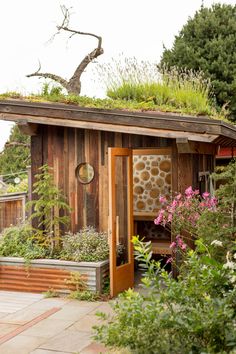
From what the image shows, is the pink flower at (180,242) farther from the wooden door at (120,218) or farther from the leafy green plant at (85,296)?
the leafy green plant at (85,296)

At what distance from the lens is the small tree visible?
7.99 meters

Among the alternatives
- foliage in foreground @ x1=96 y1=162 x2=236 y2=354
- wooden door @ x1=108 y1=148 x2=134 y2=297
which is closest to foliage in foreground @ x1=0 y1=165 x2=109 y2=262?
wooden door @ x1=108 y1=148 x2=134 y2=297

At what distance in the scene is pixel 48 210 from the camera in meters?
8.09

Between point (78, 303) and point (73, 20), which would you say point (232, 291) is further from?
point (73, 20)

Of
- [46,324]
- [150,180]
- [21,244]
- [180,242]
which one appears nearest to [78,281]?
[46,324]

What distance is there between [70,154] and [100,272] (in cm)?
215

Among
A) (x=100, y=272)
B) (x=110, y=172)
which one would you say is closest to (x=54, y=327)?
(x=100, y=272)

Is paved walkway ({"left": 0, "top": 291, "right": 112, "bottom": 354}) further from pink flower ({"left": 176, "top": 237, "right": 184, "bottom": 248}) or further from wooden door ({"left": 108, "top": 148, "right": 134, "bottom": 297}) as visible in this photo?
pink flower ({"left": 176, "top": 237, "right": 184, "bottom": 248})

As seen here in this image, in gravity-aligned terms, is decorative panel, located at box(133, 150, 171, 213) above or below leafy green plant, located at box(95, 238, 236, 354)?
above

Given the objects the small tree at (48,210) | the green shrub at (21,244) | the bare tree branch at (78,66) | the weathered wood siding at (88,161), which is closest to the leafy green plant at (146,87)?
the weathered wood siding at (88,161)

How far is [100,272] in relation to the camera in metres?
7.25

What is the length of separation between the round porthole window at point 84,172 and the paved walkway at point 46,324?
2026 millimetres

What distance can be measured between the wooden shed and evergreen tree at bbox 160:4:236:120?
41.2 feet

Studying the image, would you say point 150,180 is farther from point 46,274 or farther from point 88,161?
point 46,274
